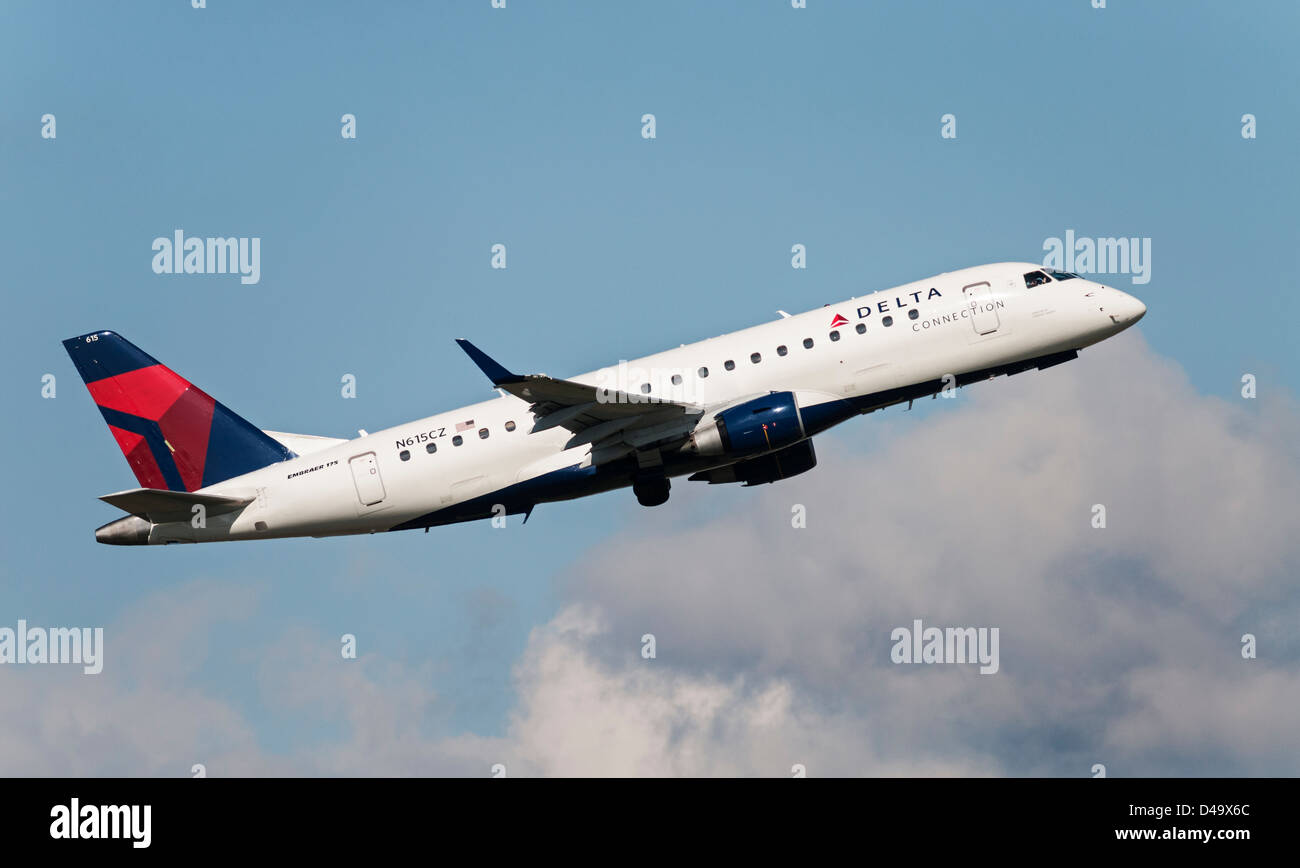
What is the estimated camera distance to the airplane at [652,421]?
5125 centimetres

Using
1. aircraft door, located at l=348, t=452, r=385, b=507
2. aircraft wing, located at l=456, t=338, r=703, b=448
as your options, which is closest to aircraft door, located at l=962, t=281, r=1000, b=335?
aircraft wing, located at l=456, t=338, r=703, b=448

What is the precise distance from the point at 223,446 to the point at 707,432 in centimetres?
1871

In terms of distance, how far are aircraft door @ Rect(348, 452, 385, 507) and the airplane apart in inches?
2.0

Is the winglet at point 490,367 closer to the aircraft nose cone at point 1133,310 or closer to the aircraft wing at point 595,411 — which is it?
the aircraft wing at point 595,411

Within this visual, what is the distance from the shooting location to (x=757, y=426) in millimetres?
50438

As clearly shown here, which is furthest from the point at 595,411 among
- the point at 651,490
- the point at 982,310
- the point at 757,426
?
the point at 982,310

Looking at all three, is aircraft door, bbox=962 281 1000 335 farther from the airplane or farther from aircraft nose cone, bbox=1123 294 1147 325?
aircraft nose cone, bbox=1123 294 1147 325

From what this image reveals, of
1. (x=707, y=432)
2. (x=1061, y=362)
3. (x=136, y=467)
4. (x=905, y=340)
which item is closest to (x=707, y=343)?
(x=707, y=432)

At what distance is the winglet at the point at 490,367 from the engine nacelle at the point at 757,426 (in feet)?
24.9

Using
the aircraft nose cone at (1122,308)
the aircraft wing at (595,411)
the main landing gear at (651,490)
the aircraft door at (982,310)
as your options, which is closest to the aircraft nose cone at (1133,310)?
the aircraft nose cone at (1122,308)

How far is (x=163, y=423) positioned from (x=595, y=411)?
58.2 feet

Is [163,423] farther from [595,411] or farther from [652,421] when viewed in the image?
[652,421]
